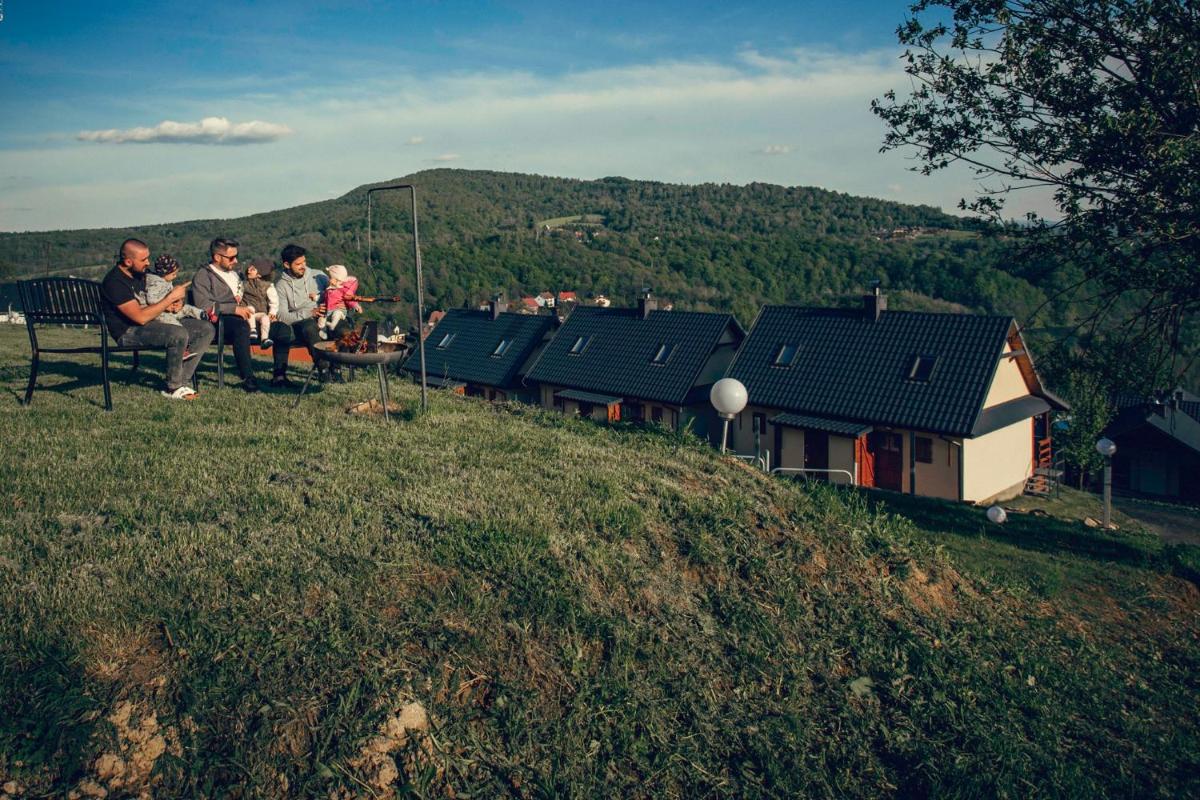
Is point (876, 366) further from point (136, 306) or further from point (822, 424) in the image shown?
point (136, 306)

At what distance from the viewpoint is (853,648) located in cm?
502

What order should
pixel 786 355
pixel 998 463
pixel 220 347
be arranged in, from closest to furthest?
1. pixel 220 347
2. pixel 998 463
3. pixel 786 355

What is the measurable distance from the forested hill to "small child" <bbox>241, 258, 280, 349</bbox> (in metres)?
→ 27.5

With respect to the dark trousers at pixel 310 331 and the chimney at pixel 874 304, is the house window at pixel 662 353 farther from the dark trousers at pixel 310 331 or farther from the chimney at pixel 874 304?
the dark trousers at pixel 310 331

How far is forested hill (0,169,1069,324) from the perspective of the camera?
47938 mm

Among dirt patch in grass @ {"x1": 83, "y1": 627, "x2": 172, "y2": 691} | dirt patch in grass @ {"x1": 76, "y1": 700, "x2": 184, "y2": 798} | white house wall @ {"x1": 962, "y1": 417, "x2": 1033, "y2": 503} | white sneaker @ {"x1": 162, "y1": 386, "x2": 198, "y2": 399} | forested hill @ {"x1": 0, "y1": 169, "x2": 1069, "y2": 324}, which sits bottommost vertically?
white house wall @ {"x1": 962, "y1": 417, "x2": 1033, "y2": 503}

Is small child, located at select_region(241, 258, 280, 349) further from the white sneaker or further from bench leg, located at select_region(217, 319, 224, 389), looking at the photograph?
the white sneaker

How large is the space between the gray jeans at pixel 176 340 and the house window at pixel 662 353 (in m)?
20.5

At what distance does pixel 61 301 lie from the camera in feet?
25.0

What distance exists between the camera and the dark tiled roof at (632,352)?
27312mm

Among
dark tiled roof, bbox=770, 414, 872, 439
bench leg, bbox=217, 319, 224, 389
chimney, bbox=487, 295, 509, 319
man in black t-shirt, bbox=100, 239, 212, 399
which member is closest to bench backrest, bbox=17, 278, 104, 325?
man in black t-shirt, bbox=100, 239, 212, 399

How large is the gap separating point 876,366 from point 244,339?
19201mm

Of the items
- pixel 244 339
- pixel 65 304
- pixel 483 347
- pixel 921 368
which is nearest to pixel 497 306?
pixel 483 347

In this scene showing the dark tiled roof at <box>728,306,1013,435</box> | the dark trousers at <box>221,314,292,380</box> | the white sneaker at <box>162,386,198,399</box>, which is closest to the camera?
the white sneaker at <box>162,386,198,399</box>
